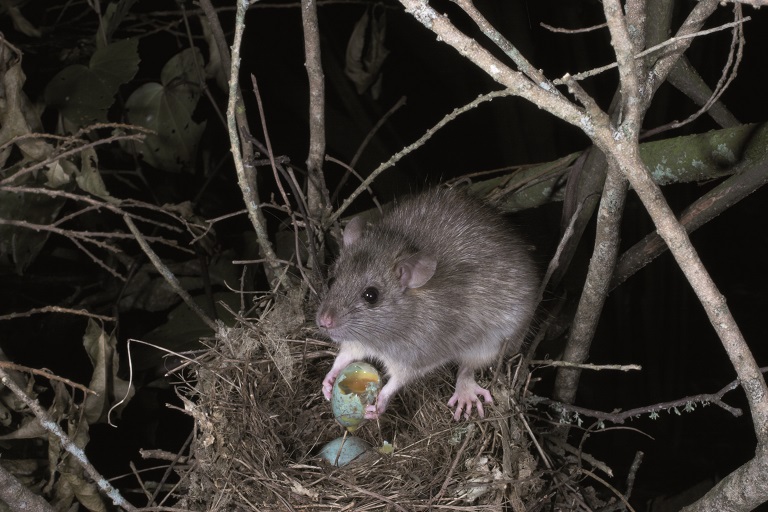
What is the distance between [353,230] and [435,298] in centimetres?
33

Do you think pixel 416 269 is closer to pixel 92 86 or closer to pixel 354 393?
pixel 354 393

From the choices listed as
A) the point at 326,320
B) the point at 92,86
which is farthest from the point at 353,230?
the point at 92,86

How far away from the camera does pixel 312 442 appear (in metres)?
2.78

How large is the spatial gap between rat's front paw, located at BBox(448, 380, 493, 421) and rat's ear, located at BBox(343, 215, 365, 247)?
55 centimetres

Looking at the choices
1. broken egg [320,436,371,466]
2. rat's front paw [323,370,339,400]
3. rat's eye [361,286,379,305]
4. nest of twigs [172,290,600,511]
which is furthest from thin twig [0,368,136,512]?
rat's eye [361,286,379,305]

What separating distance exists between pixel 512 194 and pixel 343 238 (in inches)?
22.3

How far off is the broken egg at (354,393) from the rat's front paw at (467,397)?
0.25 m

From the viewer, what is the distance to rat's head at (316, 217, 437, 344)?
265 centimetres

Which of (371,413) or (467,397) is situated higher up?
(467,397)

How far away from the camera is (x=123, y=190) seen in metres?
3.61

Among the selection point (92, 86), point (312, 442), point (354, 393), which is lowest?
point (312, 442)

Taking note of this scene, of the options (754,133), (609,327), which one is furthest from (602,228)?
(609,327)

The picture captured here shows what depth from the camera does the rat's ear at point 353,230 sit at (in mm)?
2748

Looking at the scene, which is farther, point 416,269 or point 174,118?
point 174,118
